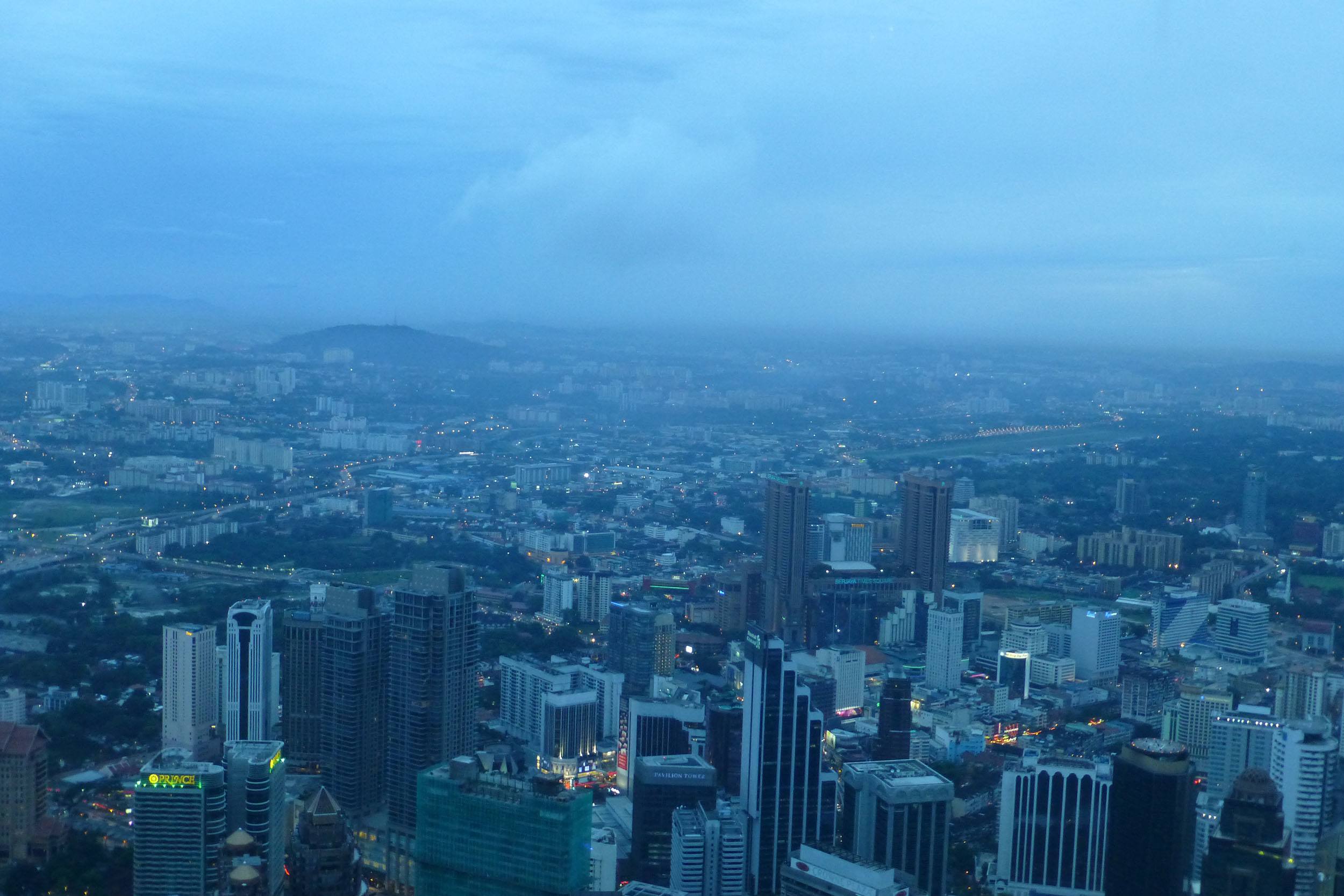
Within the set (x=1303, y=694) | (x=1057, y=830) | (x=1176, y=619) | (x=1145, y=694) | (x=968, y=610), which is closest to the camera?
(x=1057, y=830)

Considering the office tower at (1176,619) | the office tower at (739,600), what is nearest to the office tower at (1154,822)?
the office tower at (739,600)

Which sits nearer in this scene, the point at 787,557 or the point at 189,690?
the point at 189,690

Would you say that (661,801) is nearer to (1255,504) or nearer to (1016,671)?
(1016,671)

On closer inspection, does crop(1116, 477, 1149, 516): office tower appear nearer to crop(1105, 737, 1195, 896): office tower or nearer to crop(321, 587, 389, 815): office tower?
crop(1105, 737, 1195, 896): office tower

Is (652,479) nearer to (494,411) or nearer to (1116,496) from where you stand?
(494,411)

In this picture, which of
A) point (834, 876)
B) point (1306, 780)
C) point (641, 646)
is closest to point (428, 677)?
point (834, 876)

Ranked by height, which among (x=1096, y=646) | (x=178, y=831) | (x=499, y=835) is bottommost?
(x=1096, y=646)
